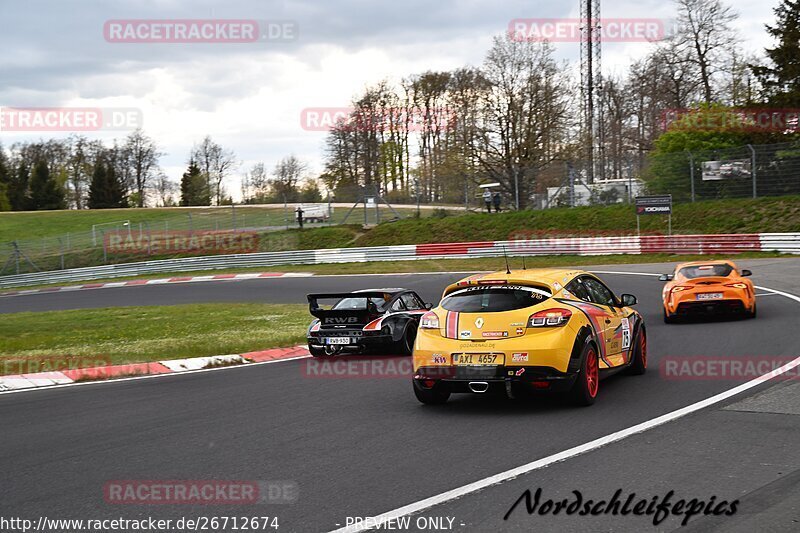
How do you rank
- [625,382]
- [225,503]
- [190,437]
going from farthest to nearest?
1. [625,382]
2. [190,437]
3. [225,503]

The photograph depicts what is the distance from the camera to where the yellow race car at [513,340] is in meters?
8.30

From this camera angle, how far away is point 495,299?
890 centimetres

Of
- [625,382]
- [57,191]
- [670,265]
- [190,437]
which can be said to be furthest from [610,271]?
[57,191]

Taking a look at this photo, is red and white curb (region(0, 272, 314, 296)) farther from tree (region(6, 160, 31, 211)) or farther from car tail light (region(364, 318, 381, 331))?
tree (region(6, 160, 31, 211))

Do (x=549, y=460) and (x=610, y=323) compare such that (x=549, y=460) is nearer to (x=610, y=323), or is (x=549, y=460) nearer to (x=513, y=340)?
(x=513, y=340)

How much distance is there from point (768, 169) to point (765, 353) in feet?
101

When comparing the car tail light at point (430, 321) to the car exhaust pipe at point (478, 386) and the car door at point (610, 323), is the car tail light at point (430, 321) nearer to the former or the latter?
the car exhaust pipe at point (478, 386)

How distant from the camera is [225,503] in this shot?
5621 mm

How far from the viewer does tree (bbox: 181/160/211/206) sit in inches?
3996

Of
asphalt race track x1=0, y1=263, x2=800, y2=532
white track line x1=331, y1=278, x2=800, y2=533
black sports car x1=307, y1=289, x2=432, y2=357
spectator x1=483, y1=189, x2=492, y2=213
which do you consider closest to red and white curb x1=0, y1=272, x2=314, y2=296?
spectator x1=483, y1=189, x2=492, y2=213

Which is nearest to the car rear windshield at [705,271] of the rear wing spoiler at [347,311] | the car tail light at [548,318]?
the rear wing spoiler at [347,311]

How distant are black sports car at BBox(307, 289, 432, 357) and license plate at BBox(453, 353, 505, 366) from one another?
5033mm

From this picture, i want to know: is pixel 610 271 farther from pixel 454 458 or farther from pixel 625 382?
pixel 454 458

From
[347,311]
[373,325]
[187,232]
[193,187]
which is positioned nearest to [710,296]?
[373,325]
